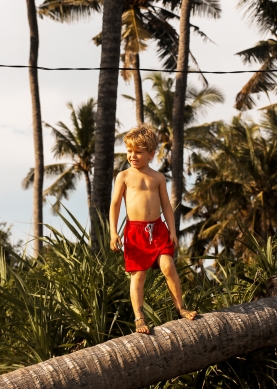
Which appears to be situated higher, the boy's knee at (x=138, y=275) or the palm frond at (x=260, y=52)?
the palm frond at (x=260, y=52)

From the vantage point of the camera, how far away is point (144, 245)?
5.59m

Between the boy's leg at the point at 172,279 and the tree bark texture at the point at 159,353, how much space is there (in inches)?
4.3

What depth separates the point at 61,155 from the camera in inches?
1329

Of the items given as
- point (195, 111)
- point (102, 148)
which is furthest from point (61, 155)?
point (102, 148)

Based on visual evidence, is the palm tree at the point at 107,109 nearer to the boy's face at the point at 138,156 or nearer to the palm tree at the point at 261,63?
the boy's face at the point at 138,156

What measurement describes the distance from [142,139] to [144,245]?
811 mm

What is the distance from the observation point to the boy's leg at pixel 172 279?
555 cm

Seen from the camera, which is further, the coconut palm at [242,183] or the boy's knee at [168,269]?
the coconut palm at [242,183]

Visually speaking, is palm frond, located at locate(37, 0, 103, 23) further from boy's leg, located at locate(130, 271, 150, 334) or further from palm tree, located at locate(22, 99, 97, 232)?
boy's leg, located at locate(130, 271, 150, 334)

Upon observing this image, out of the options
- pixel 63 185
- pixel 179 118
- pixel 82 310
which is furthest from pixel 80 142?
pixel 82 310

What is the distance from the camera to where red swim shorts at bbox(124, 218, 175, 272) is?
557cm

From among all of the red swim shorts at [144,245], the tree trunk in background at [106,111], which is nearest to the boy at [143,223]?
the red swim shorts at [144,245]

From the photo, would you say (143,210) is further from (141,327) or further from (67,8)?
(67,8)

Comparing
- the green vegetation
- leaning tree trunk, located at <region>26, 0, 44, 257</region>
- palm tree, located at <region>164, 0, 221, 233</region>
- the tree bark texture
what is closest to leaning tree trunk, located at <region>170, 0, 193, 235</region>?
palm tree, located at <region>164, 0, 221, 233</region>
